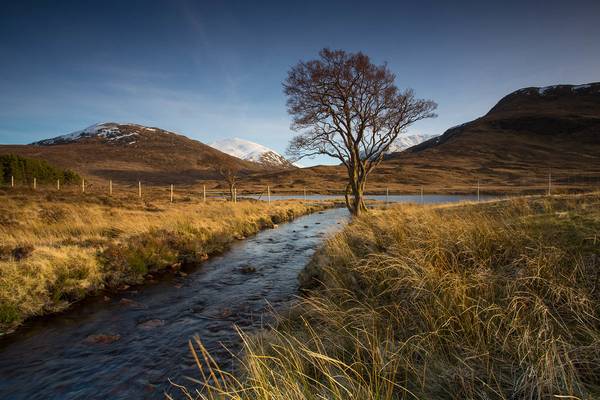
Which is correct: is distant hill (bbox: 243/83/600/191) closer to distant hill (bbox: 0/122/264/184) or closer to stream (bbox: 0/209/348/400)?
distant hill (bbox: 0/122/264/184)

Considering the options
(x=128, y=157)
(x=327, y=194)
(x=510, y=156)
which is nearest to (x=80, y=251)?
(x=327, y=194)

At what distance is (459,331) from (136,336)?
208 inches

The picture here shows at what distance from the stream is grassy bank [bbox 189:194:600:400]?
63cm

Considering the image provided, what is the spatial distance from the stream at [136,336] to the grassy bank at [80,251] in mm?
530

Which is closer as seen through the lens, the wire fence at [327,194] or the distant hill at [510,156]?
the wire fence at [327,194]

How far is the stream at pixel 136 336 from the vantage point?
13.3 feet

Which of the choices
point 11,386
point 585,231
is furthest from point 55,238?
point 585,231

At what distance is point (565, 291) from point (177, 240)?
10.9 meters

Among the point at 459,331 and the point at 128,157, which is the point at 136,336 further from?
the point at 128,157

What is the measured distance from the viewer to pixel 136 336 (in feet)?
17.6

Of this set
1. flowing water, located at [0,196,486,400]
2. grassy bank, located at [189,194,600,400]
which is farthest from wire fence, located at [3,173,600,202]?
flowing water, located at [0,196,486,400]

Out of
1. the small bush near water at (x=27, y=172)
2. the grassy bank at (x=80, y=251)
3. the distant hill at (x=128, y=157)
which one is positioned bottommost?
the grassy bank at (x=80, y=251)

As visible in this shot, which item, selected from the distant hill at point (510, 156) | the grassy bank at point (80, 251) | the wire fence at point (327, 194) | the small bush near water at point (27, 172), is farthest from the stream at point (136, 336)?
the distant hill at point (510, 156)

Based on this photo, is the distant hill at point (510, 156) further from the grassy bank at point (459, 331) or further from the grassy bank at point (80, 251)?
the grassy bank at point (459, 331)
